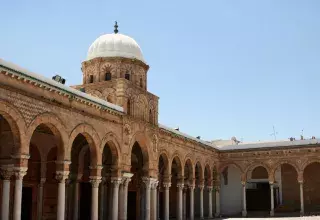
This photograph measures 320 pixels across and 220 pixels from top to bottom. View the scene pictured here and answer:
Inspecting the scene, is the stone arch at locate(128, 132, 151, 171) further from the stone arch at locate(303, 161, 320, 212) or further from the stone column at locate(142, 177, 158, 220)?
the stone arch at locate(303, 161, 320, 212)

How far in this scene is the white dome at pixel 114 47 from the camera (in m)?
24.4

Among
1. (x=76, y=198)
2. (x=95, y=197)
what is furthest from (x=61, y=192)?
(x=76, y=198)

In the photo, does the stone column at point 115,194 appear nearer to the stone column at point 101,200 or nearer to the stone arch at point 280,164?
the stone column at point 101,200

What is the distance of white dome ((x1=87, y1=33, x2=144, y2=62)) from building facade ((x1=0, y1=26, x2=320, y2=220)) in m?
0.06

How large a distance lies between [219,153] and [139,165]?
497 inches

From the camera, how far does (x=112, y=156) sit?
20.7 meters

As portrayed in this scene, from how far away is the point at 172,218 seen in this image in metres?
34.0

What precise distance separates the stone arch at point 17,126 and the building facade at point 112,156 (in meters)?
0.03

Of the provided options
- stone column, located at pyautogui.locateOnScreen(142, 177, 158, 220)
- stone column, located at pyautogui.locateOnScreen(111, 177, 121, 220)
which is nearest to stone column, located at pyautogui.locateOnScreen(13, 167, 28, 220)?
stone column, located at pyautogui.locateOnScreen(111, 177, 121, 220)

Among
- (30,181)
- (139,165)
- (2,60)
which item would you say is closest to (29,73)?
(2,60)

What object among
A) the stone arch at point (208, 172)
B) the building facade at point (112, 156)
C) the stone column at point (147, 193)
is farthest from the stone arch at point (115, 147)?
the stone arch at point (208, 172)

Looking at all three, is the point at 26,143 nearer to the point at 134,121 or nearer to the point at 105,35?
the point at 134,121

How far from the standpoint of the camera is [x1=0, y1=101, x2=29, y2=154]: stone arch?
562 inches

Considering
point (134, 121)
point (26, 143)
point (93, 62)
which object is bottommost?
point (26, 143)
